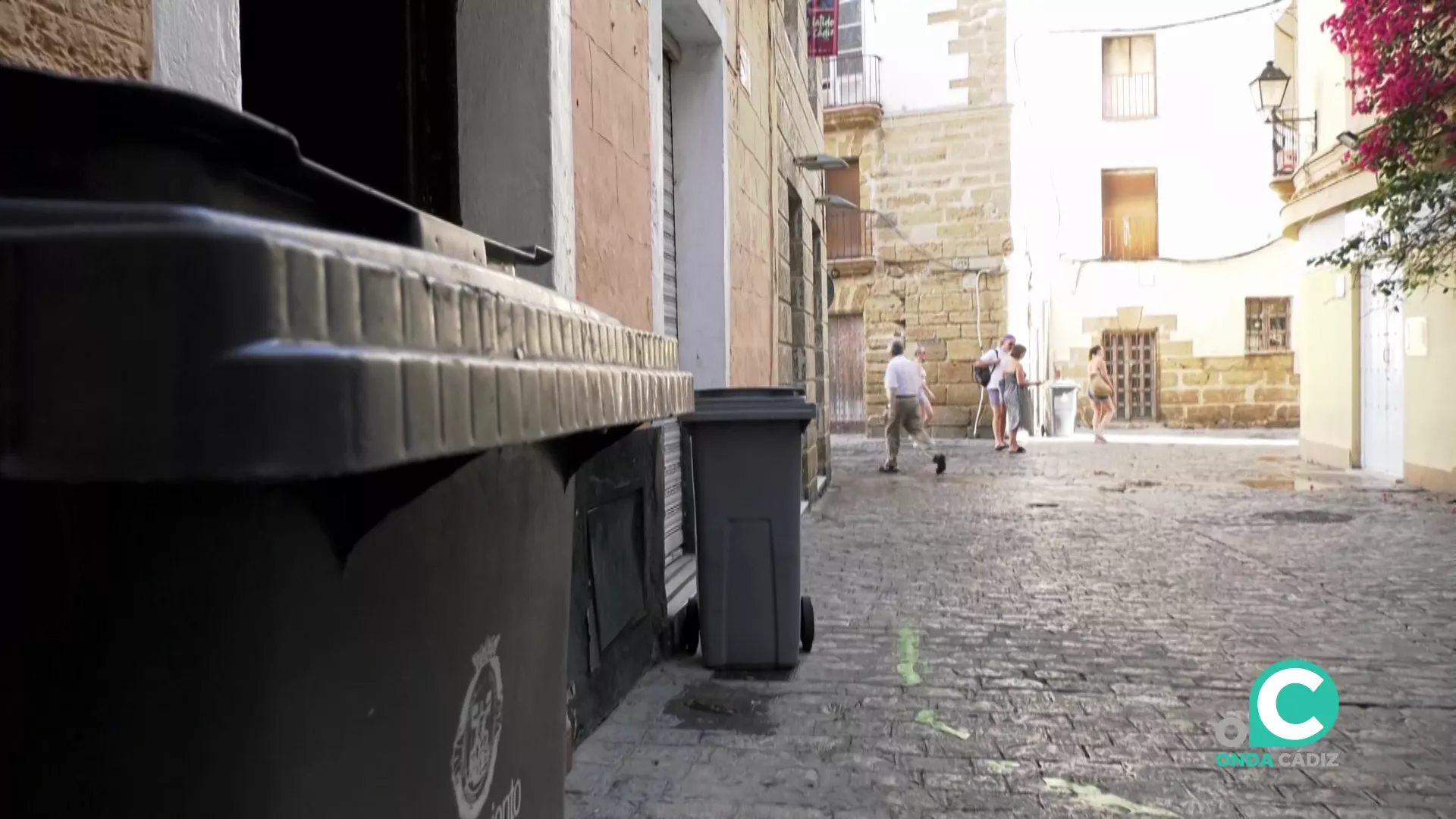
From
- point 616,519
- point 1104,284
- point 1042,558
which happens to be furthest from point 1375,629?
point 1104,284

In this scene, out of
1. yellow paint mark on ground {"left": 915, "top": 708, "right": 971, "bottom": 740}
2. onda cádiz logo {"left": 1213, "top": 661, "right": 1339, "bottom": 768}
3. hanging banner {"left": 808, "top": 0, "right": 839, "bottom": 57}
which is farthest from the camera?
hanging banner {"left": 808, "top": 0, "right": 839, "bottom": 57}

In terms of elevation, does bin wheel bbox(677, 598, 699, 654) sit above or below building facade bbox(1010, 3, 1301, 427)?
below

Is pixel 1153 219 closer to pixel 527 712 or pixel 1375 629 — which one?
pixel 1375 629

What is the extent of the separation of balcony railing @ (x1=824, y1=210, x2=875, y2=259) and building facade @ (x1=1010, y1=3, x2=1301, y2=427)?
3.75 m

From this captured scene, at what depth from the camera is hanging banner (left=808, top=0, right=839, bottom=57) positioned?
458 inches

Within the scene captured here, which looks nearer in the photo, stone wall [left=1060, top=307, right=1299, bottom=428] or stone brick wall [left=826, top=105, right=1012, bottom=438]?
stone brick wall [left=826, top=105, right=1012, bottom=438]

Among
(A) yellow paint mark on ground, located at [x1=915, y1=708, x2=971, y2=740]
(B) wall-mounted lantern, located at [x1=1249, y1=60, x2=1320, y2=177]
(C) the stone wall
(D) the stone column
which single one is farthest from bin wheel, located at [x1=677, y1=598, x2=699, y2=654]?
(C) the stone wall

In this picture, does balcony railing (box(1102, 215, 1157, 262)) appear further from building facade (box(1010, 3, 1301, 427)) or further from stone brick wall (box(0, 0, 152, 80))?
stone brick wall (box(0, 0, 152, 80))

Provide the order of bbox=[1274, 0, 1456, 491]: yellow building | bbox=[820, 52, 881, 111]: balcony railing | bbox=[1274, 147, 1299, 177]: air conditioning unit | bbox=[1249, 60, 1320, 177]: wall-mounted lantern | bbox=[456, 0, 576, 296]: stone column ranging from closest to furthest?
bbox=[456, 0, 576, 296]: stone column, bbox=[1274, 0, 1456, 491]: yellow building, bbox=[1249, 60, 1320, 177]: wall-mounted lantern, bbox=[1274, 147, 1299, 177]: air conditioning unit, bbox=[820, 52, 881, 111]: balcony railing

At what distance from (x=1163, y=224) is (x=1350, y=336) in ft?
38.6

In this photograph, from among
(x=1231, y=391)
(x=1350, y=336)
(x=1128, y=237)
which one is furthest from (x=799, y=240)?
(x=1231, y=391)

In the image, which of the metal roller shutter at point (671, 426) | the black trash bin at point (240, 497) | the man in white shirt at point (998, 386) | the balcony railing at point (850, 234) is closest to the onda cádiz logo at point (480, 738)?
the black trash bin at point (240, 497)

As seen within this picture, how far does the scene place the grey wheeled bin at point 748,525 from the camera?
4078 mm

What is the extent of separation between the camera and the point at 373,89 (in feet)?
11.2
